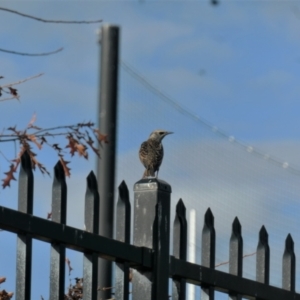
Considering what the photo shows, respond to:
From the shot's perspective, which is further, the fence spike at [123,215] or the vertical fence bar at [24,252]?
the fence spike at [123,215]

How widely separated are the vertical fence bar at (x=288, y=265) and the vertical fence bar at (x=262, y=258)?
0.65 ft

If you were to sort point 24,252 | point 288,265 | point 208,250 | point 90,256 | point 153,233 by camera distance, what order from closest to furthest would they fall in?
1. point 24,252
2. point 90,256
3. point 153,233
4. point 208,250
5. point 288,265

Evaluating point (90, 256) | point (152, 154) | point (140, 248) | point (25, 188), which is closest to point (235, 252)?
point (140, 248)

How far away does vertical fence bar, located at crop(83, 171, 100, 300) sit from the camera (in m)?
2.85

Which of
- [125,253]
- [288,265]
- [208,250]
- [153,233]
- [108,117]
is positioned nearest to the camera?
[125,253]

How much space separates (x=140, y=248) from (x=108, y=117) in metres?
1.16

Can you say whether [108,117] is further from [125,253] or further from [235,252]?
[125,253]

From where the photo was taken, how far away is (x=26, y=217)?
261 centimetres

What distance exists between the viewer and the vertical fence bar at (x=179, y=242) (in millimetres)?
3289

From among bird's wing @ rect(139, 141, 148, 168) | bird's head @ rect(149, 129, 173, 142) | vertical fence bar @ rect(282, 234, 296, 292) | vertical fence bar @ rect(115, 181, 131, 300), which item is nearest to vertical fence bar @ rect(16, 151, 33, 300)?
vertical fence bar @ rect(115, 181, 131, 300)

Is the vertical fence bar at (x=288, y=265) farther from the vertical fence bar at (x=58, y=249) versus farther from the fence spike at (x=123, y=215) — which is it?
the vertical fence bar at (x=58, y=249)

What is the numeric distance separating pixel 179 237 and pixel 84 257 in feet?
1.77

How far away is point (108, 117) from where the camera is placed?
4.12 m

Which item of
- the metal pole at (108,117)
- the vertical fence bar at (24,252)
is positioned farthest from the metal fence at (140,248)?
the metal pole at (108,117)
